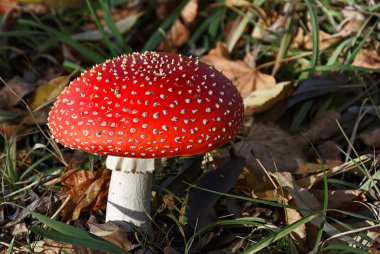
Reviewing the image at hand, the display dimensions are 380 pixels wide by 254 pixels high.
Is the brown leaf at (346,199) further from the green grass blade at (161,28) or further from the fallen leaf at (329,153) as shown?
the green grass blade at (161,28)

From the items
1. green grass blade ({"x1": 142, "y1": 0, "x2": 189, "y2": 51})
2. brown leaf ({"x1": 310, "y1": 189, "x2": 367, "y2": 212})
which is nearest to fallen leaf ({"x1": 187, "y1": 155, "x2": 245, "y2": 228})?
brown leaf ({"x1": 310, "y1": 189, "x2": 367, "y2": 212})

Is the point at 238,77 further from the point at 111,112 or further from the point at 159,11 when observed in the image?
the point at 111,112

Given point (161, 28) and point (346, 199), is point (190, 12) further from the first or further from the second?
point (346, 199)

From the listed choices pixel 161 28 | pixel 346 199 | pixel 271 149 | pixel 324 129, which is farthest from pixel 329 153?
pixel 161 28

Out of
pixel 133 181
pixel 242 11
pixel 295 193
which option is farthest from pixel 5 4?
pixel 295 193

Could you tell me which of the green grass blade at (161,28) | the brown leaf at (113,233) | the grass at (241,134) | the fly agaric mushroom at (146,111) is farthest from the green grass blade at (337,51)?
the brown leaf at (113,233)
